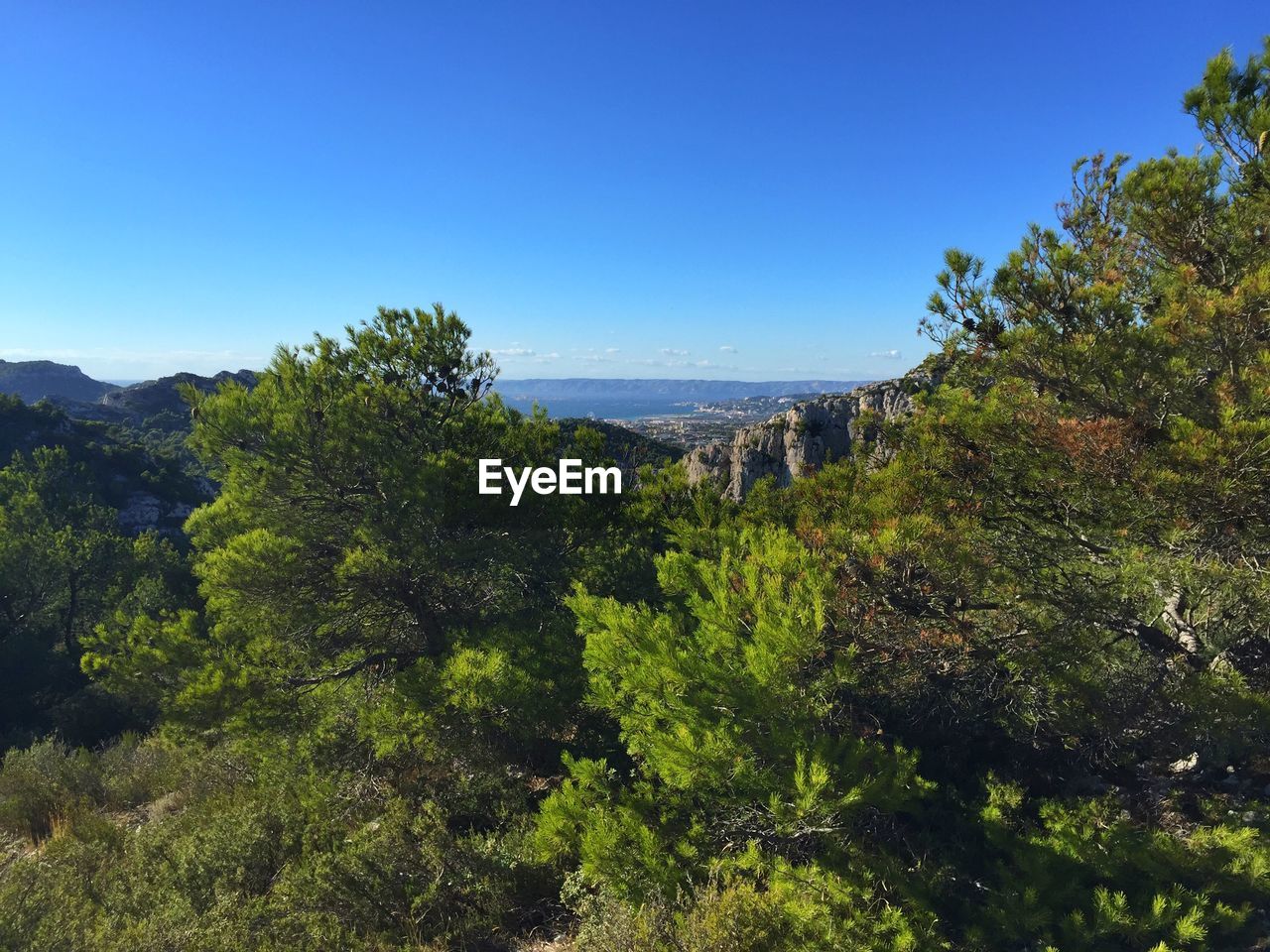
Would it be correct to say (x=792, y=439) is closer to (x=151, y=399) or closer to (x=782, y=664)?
(x=782, y=664)

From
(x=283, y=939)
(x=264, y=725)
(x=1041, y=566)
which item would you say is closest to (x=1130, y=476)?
(x=1041, y=566)

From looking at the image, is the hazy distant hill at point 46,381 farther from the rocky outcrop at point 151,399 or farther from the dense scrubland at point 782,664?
the dense scrubland at point 782,664

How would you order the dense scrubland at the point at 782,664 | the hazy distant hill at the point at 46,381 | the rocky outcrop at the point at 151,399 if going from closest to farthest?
the dense scrubland at the point at 782,664, the rocky outcrop at the point at 151,399, the hazy distant hill at the point at 46,381

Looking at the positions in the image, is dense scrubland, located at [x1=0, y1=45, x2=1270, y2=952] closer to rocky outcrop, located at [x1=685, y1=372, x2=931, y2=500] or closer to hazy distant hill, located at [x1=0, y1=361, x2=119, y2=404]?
rocky outcrop, located at [x1=685, y1=372, x2=931, y2=500]

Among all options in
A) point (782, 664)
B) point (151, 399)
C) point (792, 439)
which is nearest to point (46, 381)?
point (151, 399)

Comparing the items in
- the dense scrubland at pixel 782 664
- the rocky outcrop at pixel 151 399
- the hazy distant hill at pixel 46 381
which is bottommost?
the dense scrubland at pixel 782 664

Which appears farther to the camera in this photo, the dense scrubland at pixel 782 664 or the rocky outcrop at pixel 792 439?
the rocky outcrop at pixel 792 439

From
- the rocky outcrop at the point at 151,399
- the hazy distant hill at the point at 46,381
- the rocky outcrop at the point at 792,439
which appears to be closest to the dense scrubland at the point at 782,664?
the rocky outcrop at the point at 792,439

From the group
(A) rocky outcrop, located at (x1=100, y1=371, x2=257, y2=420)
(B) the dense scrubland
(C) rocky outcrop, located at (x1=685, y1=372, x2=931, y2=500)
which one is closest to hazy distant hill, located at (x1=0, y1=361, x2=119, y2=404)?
(A) rocky outcrop, located at (x1=100, y1=371, x2=257, y2=420)
